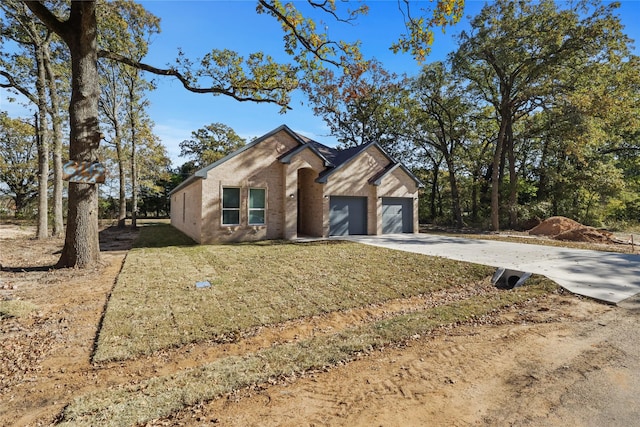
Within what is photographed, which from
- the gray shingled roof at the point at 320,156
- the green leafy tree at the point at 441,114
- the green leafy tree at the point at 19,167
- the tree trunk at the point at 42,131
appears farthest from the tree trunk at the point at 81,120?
the green leafy tree at the point at 19,167

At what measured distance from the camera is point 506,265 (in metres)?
8.38

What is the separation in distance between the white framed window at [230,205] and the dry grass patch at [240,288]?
290 centimetres

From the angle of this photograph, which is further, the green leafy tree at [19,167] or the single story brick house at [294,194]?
the green leafy tree at [19,167]

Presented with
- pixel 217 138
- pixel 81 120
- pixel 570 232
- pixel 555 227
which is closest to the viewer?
pixel 81 120

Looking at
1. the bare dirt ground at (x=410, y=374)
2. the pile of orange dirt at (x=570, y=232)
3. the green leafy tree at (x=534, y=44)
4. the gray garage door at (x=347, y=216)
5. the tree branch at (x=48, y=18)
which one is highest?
the green leafy tree at (x=534, y=44)

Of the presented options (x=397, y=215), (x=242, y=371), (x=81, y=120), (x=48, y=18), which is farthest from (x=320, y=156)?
(x=242, y=371)

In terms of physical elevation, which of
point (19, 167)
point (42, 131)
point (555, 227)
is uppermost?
point (19, 167)

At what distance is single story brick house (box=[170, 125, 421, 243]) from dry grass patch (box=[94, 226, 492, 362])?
10.6 ft

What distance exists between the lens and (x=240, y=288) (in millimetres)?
6812

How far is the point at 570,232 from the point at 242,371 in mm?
19423

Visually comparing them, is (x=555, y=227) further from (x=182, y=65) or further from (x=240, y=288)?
(x=182, y=65)

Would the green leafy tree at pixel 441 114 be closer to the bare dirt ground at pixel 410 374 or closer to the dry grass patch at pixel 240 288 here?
the dry grass patch at pixel 240 288

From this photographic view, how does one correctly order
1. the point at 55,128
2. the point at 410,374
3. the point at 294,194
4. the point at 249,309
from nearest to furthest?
the point at 410,374 < the point at 249,309 < the point at 55,128 < the point at 294,194

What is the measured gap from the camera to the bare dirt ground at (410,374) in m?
2.74
